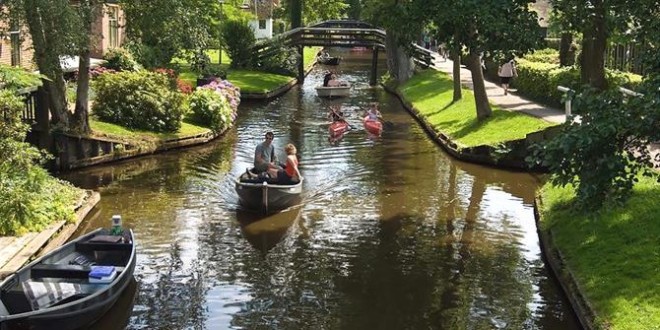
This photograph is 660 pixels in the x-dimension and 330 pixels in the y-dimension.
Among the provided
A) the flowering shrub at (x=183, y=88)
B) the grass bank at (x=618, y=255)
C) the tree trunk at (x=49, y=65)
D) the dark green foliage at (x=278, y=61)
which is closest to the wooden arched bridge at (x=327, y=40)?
the dark green foliage at (x=278, y=61)

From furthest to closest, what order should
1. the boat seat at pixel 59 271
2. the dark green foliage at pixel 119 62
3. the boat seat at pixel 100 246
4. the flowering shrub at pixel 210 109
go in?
the dark green foliage at pixel 119 62, the flowering shrub at pixel 210 109, the boat seat at pixel 100 246, the boat seat at pixel 59 271

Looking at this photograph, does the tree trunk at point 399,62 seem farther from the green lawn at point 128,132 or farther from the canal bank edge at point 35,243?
the canal bank edge at point 35,243

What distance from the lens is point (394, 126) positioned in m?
33.3

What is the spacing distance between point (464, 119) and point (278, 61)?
25519 mm

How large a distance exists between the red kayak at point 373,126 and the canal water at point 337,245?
11.4 ft

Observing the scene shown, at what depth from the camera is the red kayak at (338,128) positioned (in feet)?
99.3

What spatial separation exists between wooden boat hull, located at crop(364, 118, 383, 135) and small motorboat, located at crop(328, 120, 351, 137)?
2.70 feet

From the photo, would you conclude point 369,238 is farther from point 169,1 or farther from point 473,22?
point 169,1

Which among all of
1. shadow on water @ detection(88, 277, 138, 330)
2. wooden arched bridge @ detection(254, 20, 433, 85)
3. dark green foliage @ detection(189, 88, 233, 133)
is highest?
wooden arched bridge @ detection(254, 20, 433, 85)

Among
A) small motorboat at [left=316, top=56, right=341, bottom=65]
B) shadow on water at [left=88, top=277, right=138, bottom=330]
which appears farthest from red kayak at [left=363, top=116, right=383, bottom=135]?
small motorboat at [left=316, top=56, right=341, bottom=65]

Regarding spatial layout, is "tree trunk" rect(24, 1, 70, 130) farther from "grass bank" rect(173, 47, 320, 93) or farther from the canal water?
"grass bank" rect(173, 47, 320, 93)

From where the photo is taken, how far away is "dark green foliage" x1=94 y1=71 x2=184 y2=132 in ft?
89.1

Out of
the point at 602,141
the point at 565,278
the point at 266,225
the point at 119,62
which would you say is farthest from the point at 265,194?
the point at 119,62

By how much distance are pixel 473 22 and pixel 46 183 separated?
10381 mm
